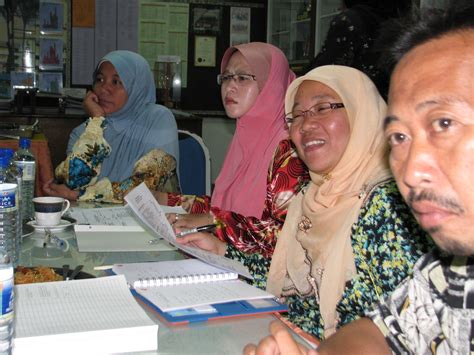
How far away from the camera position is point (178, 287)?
1.17m

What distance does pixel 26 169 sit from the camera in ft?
5.95

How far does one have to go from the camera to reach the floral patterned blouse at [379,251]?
1203 mm

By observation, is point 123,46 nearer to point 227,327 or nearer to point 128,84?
point 128,84

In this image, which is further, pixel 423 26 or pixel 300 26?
pixel 300 26

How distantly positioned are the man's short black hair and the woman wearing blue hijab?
1545mm

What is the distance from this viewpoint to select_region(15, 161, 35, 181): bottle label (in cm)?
179

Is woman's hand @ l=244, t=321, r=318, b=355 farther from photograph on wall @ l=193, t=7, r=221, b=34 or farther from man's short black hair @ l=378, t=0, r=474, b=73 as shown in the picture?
photograph on wall @ l=193, t=7, r=221, b=34

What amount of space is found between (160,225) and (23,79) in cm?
343

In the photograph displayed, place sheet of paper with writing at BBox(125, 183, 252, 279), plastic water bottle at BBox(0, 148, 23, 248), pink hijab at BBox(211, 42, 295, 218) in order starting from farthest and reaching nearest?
pink hijab at BBox(211, 42, 295, 218)
plastic water bottle at BBox(0, 148, 23, 248)
sheet of paper with writing at BBox(125, 183, 252, 279)

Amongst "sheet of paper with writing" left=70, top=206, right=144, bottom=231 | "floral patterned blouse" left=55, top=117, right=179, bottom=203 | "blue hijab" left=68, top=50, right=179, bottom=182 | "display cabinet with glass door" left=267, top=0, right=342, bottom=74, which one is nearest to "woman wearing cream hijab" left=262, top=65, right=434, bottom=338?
"sheet of paper with writing" left=70, top=206, right=144, bottom=231

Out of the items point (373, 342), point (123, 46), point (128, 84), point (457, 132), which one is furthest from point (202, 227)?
point (123, 46)

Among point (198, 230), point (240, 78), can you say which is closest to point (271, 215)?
point (198, 230)

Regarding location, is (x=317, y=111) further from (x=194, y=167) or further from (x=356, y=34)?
(x=194, y=167)

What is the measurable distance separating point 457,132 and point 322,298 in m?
0.76
